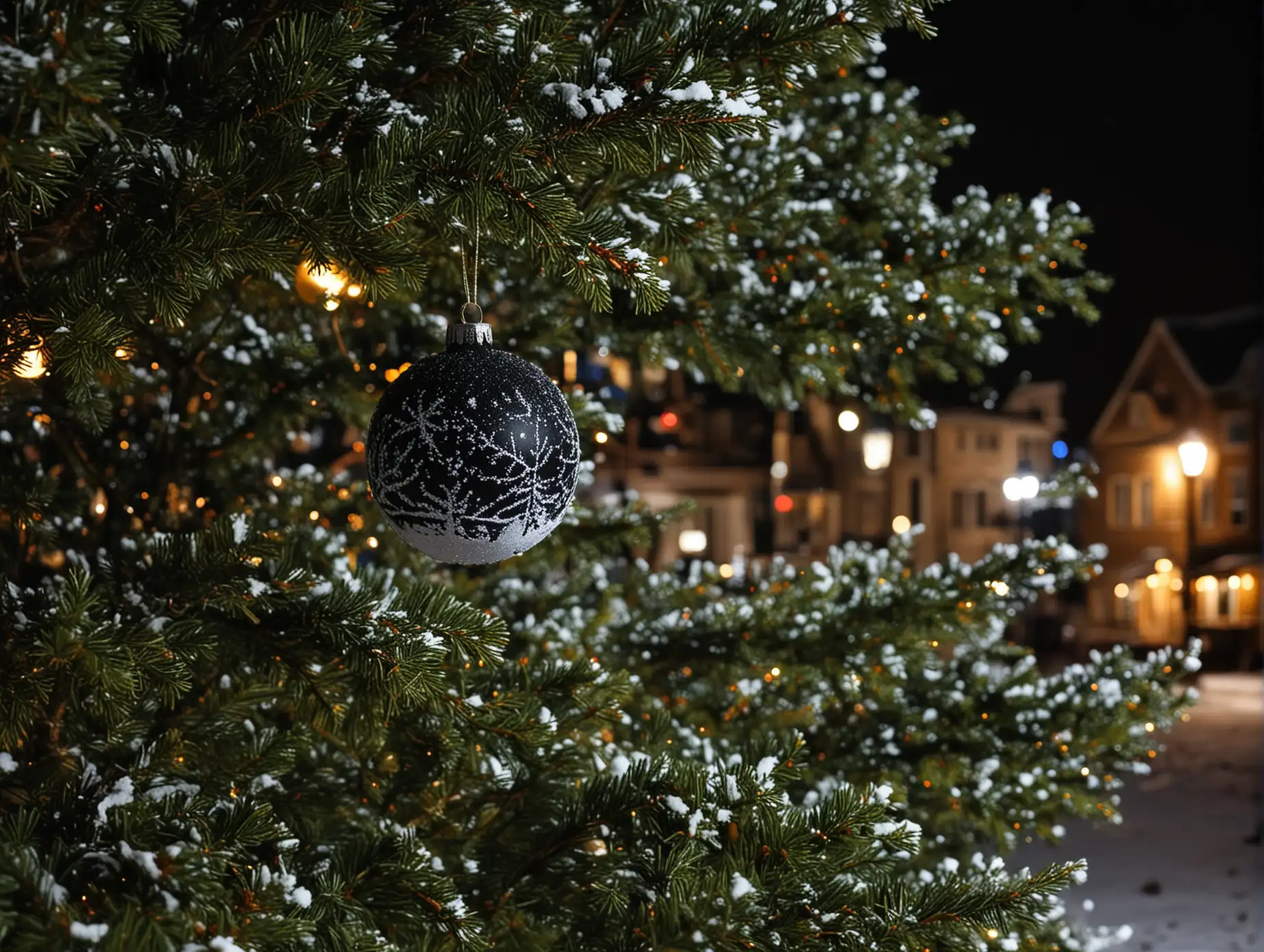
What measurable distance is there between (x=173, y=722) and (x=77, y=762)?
0.26 meters

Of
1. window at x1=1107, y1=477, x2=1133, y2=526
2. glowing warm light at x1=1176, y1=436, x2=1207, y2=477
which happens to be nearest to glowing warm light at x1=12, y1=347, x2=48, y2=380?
glowing warm light at x1=1176, y1=436, x2=1207, y2=477

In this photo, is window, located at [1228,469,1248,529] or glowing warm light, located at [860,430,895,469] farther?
window, located at [1228,469,1248,529]

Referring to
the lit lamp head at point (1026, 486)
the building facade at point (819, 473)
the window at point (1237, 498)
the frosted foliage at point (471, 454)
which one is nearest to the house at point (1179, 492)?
the window at point (1237, 498)

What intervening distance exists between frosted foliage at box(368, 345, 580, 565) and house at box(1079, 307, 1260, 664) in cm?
1700

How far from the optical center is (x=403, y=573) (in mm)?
3559

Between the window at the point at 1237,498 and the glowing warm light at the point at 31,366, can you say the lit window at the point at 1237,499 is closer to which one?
the window at the point at 1237,498

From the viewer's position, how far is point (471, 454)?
193 centimetres

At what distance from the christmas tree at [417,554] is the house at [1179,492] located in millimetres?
15094

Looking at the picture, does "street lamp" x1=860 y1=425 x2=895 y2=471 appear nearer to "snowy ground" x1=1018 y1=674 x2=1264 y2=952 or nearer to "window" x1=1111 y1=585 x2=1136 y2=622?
"snowy ground" x1=1018 y1=674 x2=1264 y2=952

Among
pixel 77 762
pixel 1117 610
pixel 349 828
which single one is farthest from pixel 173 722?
pixel 1117 610

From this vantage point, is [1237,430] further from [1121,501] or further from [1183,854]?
[1183,854]

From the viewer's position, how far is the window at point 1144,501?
22594mm

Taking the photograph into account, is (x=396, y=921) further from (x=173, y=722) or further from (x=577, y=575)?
(x=577, y=575)

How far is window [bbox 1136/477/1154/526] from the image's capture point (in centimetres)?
2259
